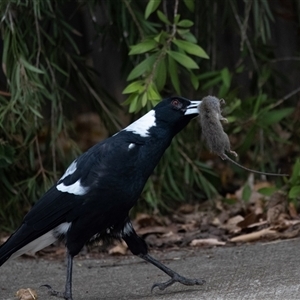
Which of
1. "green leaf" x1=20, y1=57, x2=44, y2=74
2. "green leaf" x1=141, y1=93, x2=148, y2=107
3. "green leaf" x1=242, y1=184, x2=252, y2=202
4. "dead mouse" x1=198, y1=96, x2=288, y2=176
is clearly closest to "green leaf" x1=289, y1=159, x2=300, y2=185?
"green leaf" x1=242, y1=184, x2=252, y2=202

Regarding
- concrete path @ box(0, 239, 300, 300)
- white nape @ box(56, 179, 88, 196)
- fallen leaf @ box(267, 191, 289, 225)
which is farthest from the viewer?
fallen leaf @ box(267, 191, 289, 225)

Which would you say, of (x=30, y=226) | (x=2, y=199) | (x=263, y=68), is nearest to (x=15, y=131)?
(x=2, y=199)

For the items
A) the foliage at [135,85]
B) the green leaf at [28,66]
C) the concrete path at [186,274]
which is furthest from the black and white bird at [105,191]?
the green leaf at [28,66]

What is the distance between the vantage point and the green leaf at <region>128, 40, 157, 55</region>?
4.91 metres

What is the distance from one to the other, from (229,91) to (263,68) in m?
0.29

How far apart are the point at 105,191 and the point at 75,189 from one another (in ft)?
0.52

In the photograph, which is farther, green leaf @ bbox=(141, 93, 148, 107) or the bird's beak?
green leaf @ bbox=(141, 93, 148, 107)

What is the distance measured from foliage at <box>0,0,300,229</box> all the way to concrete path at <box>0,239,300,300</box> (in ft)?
2.12

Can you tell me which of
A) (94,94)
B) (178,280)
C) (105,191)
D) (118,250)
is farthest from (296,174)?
(105,191)

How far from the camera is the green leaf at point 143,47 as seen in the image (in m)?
4.91

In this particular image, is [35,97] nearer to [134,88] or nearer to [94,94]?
[134,88]

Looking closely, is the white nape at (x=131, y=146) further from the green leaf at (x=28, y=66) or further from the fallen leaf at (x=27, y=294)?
the green leaf at (x=28, y=66)

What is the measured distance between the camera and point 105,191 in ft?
12.8

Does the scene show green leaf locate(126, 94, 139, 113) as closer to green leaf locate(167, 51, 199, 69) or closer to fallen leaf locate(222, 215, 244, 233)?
green leaf locate(167, 51, 199, 69)
